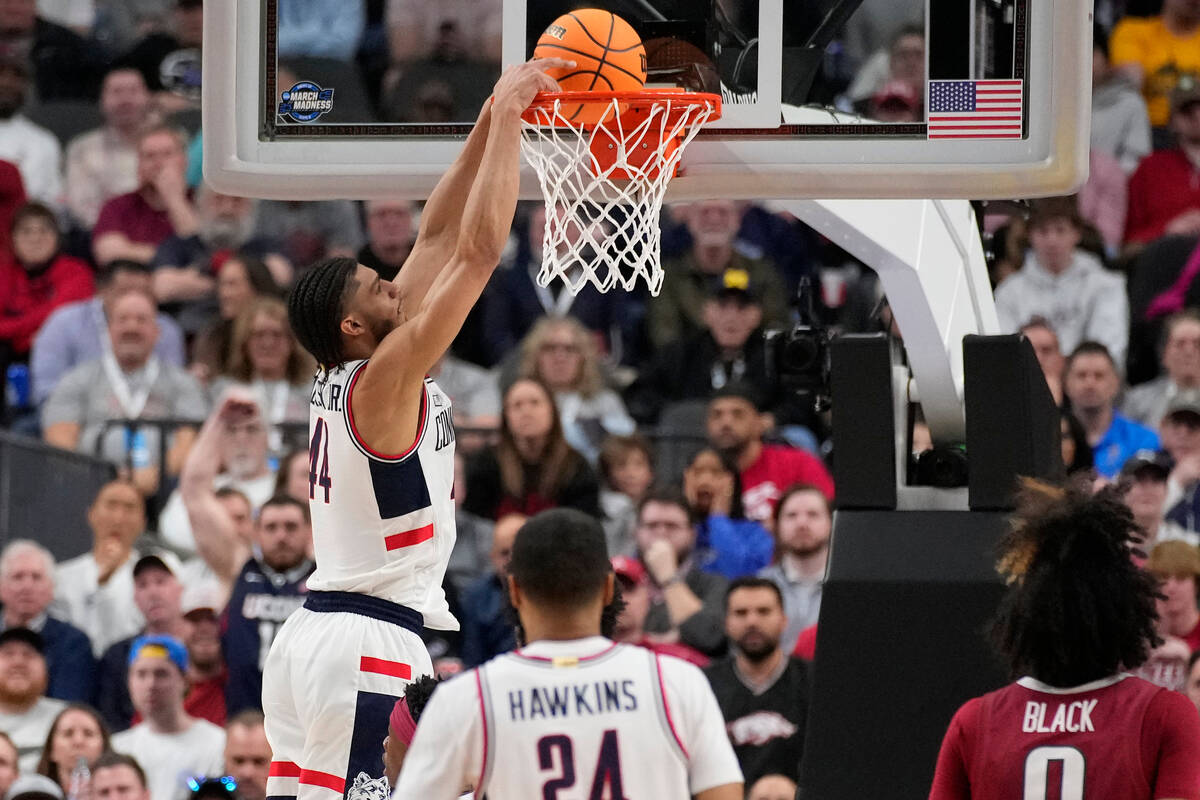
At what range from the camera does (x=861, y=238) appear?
657 centimetres

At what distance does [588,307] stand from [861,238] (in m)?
5.16

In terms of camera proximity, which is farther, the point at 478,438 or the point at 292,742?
the point at 478,438

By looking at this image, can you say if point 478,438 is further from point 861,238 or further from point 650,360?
point 861,238

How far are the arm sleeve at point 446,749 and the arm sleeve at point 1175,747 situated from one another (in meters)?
1.38

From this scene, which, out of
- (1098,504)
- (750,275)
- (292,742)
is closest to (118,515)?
(750,275)

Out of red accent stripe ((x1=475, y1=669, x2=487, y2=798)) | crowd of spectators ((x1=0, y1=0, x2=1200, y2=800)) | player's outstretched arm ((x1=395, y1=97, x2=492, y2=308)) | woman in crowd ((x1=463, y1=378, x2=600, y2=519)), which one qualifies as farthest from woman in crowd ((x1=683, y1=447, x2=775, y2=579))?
red accent stripe ((x1=475, y1=669, x2=487, y2=798))

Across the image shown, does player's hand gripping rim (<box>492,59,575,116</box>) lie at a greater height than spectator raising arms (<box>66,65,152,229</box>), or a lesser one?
lesser

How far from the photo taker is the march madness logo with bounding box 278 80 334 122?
20.6 feet

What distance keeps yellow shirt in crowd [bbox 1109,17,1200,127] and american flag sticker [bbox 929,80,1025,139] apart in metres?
6.98

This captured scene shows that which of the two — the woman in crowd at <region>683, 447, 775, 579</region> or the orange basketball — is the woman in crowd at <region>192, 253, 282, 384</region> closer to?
the woman in crowd at <region>683, 447, 775, 579</region>

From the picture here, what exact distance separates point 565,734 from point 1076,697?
42.9 inches

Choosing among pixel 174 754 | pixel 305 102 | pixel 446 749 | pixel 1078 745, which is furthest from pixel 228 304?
pixel 1078 745

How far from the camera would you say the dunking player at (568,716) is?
13.0 ft

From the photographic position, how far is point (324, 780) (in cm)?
539
